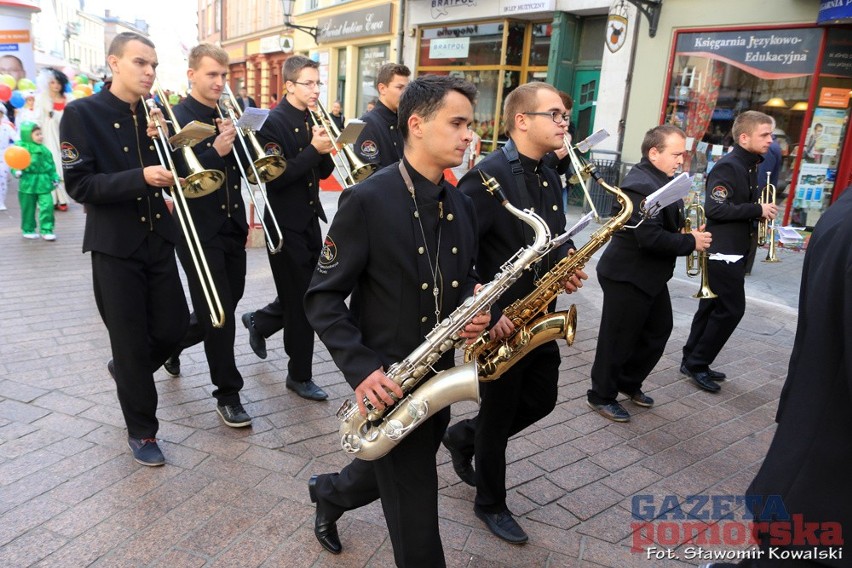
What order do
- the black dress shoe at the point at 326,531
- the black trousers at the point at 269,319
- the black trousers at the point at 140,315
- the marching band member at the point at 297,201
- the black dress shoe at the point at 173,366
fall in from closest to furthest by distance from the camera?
the black dress shoe at the point at 326,531, the black trousers at the point at 140,315, the marching band member at the point at 297,201, the black dress shoe at the point at 173,366, the black trousers at the point at 269,319

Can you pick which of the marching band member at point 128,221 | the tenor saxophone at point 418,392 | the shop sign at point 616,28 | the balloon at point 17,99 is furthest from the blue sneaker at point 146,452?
the balloon at point 17,99

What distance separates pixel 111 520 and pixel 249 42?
31.5m

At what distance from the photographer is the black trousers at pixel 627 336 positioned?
4.43 metres

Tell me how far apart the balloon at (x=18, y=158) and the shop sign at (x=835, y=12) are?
11.6m

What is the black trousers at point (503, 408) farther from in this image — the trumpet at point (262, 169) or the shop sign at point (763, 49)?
the shop sign at point (763, 49)

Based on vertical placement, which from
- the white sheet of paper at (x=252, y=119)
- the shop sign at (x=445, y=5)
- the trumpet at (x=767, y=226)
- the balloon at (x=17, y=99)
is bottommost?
the trumpet at (x=767, y=226)

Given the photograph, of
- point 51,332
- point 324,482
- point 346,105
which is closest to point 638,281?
point 324,482

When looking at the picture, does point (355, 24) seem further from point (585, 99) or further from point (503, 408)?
point (503, 408)

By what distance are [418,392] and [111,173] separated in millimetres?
2280

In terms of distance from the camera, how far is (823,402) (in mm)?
1740

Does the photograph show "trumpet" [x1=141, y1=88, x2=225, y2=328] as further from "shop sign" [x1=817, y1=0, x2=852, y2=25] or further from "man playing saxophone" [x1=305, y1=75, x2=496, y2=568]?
"shop sign" [x1=817, y1=0, x2=852, y2=25]

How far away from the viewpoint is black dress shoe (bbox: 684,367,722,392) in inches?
202

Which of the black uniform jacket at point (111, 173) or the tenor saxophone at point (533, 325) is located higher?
the black uniform jacket at point (111, 173)

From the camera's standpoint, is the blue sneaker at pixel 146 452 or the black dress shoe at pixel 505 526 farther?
the blue sneaker at pixel 146 452
